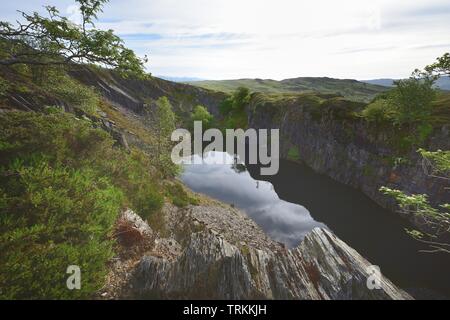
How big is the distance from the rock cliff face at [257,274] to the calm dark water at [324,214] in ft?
61.9

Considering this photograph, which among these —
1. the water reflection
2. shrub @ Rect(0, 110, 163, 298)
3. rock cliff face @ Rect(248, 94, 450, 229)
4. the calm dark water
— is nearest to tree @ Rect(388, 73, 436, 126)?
rock cliff face @ Rect(248, 94, 450, 229)

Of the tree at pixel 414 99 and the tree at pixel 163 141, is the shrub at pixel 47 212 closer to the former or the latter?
the tree at pixel 163 141

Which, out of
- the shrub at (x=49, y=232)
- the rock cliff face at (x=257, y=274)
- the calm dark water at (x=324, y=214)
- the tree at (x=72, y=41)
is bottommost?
the calm dark water at (x=324, y=214)

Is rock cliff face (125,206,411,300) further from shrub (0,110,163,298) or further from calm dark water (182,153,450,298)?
calm dark water (182,153,450,298)

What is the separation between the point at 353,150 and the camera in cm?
5675

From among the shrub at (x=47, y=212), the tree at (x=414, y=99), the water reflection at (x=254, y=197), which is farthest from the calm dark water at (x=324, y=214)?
the shrub at (x=47, y=212)

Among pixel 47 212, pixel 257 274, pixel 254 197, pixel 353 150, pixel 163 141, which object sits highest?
pixel 163 141

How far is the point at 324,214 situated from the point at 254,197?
14006mm

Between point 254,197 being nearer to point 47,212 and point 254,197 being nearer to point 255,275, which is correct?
point 255,275

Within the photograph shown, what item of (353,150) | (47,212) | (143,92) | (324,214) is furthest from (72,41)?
(143,92)

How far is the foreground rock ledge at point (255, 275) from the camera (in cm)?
1491

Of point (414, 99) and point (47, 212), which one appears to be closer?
point (47, 212)
